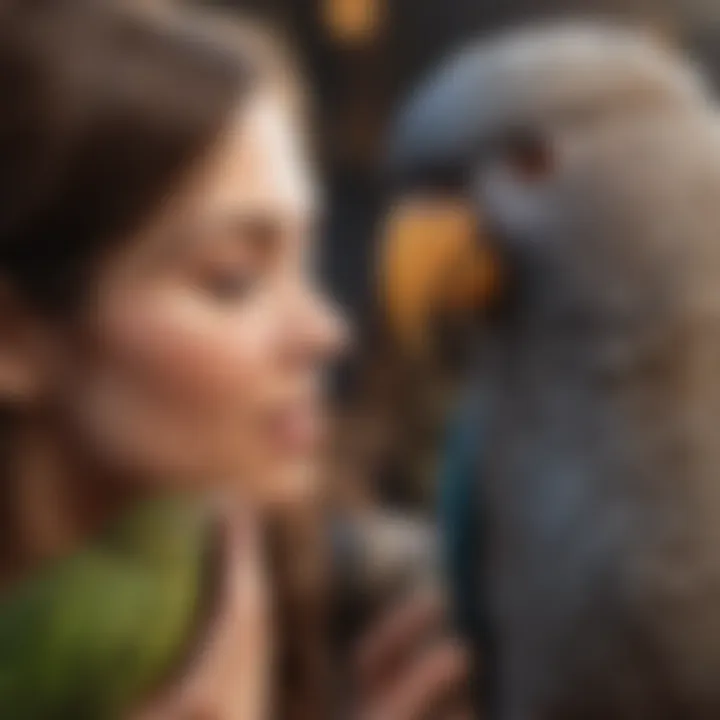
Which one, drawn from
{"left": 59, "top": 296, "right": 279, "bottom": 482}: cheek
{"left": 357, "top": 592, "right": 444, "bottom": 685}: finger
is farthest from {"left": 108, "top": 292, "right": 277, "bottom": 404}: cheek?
{"left": 357, "top": 592, "right": 444, "bottom": 685}: finger

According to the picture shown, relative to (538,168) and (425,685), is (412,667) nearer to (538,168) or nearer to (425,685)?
(425,685)

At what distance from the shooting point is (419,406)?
388 mm

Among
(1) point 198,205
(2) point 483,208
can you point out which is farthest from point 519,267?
(1) point 198,205

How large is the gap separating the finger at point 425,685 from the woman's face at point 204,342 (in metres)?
0.10

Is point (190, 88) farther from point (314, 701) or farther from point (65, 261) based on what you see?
point (314, 701)

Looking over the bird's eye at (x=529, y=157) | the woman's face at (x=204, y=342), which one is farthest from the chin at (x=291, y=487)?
the bird's eye at (x=529, y=157)

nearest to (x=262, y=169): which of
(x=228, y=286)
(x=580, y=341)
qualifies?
(x=228, y=286)

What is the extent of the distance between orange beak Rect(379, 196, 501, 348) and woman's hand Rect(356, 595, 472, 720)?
0.11m

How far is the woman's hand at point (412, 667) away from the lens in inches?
15.5

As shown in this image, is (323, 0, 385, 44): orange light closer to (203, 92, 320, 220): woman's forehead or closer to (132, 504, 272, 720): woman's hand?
(203, 92, 320, 220): woman's forehead

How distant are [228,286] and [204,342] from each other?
0.02 metres

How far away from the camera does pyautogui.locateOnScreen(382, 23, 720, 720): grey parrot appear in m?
0.37

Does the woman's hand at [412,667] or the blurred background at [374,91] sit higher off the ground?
the blurred background at [374,91]

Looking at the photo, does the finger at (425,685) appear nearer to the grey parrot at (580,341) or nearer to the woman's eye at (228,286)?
the grey parrot at (580,341)
